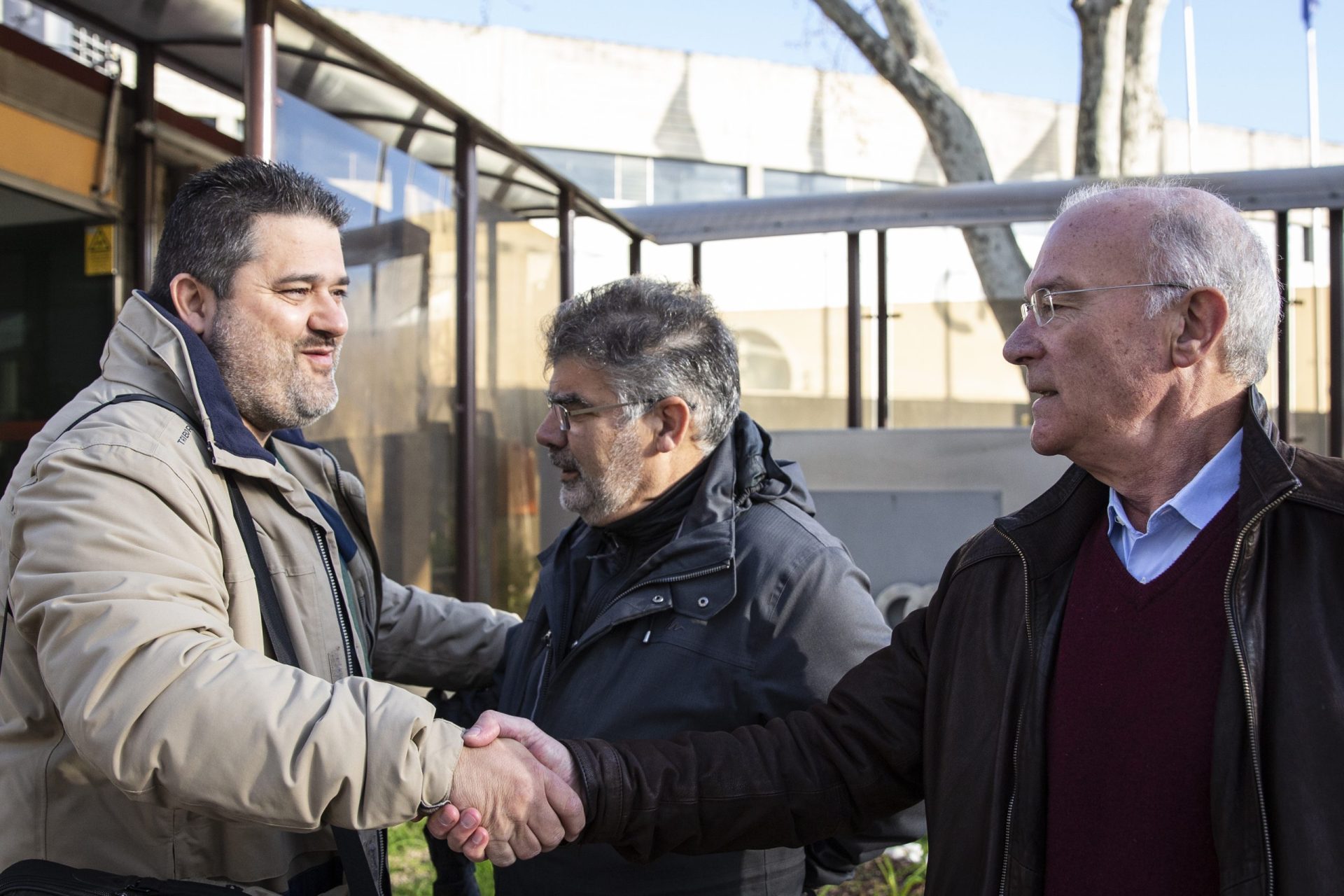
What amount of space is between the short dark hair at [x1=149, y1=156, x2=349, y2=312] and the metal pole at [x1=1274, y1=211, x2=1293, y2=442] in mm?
5746

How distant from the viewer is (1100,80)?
9336 mm

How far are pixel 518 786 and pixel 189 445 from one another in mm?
820

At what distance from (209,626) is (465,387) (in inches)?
127

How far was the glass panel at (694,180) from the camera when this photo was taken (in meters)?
22.1

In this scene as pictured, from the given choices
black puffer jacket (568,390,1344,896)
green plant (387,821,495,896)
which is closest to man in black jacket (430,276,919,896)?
black puffer jacket (568,390,1344,896)

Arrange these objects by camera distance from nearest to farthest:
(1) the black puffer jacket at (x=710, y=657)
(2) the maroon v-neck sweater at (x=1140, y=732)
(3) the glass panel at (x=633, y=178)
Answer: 1. (2) the maroon v-neck sweater at (x=1140, y=732)
2. (1) the black puffer jacket at (x=710, y=657)
3. (3) the glass panel at (x=633, y=178)

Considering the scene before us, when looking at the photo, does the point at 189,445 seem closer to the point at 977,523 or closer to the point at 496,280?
the point at 496,280

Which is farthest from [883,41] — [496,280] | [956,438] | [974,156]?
[496,280]

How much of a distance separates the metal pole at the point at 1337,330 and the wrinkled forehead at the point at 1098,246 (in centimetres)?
510

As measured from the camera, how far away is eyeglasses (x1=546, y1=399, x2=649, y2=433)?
2.59m

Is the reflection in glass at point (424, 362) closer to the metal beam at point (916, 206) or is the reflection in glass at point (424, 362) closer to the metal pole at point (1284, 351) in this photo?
the metal beam at point (916, 206)

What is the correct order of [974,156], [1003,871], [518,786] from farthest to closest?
[974,156], [518,786], [1003,871]

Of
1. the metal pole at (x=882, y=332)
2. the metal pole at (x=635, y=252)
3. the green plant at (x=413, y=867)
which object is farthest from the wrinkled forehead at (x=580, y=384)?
the metal pole at (x=635, y=252)

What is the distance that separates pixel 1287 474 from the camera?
165 centimetres
